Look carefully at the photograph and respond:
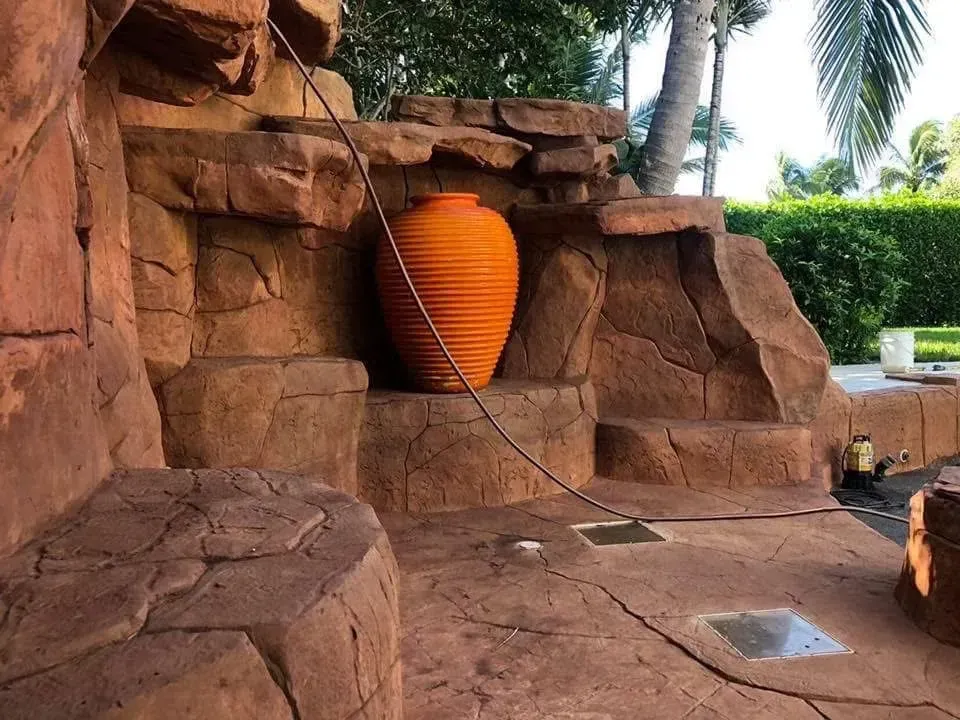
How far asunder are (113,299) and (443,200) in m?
1.83

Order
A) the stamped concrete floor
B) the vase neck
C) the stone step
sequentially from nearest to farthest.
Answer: the stamped concrete floor → the vase neck → the stone step

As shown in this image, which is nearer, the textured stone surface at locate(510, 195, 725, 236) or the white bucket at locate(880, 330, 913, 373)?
the textured stone surface at locate(510, 195, 725, 236)

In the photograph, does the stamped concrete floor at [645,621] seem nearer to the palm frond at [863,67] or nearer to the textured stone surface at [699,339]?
the textured stone surface at [699,339]

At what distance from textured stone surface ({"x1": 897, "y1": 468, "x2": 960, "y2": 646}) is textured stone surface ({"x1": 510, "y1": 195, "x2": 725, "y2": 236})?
1922mm

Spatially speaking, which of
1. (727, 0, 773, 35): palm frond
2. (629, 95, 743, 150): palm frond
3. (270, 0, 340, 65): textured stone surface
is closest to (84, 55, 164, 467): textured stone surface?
(270, 0, 340, 65): textured stone surface

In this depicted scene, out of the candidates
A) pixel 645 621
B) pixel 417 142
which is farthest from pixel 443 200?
pixel 645 621

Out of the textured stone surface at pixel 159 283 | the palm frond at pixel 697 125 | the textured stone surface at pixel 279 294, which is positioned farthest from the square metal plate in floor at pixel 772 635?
the palm frond at pixel 697 125

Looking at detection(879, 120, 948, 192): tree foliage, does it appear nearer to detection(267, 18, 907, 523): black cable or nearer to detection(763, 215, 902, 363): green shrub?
detection(763, 215, 902, 363): green shrub

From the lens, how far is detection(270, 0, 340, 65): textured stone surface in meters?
3.02

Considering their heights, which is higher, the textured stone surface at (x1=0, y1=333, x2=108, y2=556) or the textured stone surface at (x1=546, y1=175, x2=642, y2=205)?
the textured stone surface at (x1=546, y1=175, x2=642, y2=205)

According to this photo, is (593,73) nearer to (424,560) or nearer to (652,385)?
→ (652,385)

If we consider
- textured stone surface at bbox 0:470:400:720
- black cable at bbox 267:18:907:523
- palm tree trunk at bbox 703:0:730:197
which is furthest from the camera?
palm tree trunk at bbox 703:0:730:197

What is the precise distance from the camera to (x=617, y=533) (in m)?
3.27

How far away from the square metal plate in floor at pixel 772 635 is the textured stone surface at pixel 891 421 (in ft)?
9.16
